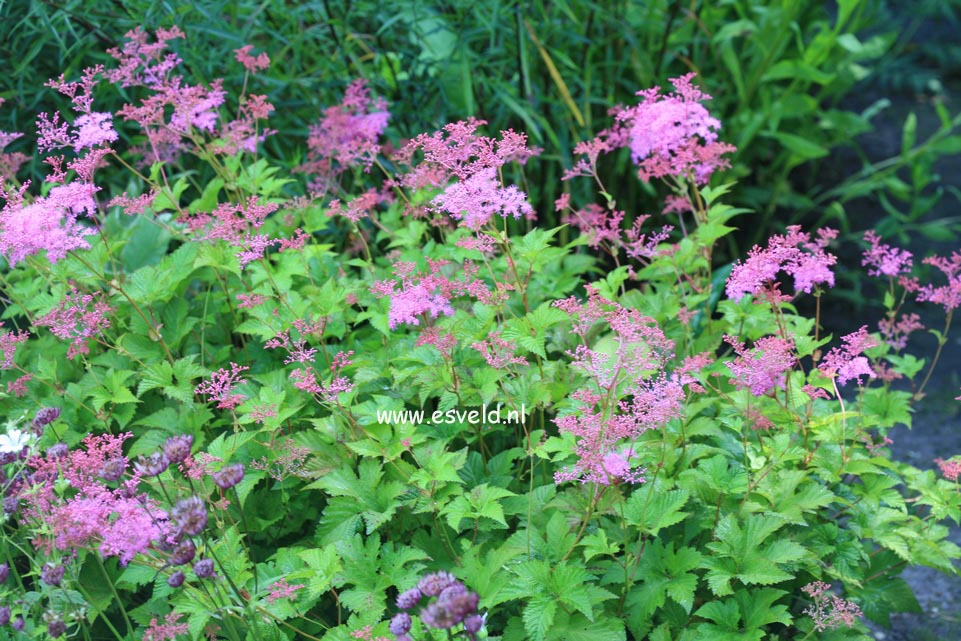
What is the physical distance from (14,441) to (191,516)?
44 centimetres

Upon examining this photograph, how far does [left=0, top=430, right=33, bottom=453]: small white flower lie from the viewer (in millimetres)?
1499

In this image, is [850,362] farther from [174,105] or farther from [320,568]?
[174,105]

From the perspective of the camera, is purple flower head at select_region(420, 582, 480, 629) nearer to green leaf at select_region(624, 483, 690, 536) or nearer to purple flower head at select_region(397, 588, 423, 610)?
purple flower head at select_region(397, 588, 423, 610)

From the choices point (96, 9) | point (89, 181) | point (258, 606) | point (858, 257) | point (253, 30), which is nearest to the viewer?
point (258, 606)

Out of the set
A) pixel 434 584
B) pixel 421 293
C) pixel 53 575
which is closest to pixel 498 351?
pixel 421 293

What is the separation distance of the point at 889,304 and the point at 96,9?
2171 mm

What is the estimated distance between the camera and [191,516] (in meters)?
1.27

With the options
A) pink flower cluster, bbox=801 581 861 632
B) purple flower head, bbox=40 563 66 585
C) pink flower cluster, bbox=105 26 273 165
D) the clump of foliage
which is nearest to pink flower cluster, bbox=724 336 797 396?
the clump of foliage

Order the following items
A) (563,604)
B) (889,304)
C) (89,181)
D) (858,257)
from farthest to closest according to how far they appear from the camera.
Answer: (858,257)
(889,304)
(89,181)
(563,604)

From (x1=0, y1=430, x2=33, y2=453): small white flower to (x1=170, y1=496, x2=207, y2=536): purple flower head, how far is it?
1.23ft

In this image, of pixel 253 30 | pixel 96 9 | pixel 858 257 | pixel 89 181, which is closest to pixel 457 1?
pixel 253 30

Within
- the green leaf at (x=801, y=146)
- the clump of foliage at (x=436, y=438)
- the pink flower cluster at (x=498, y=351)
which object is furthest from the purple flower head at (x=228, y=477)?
the green leaf at (x=801, y=146)

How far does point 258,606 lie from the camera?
149cm

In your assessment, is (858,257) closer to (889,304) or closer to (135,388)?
(889,304)
